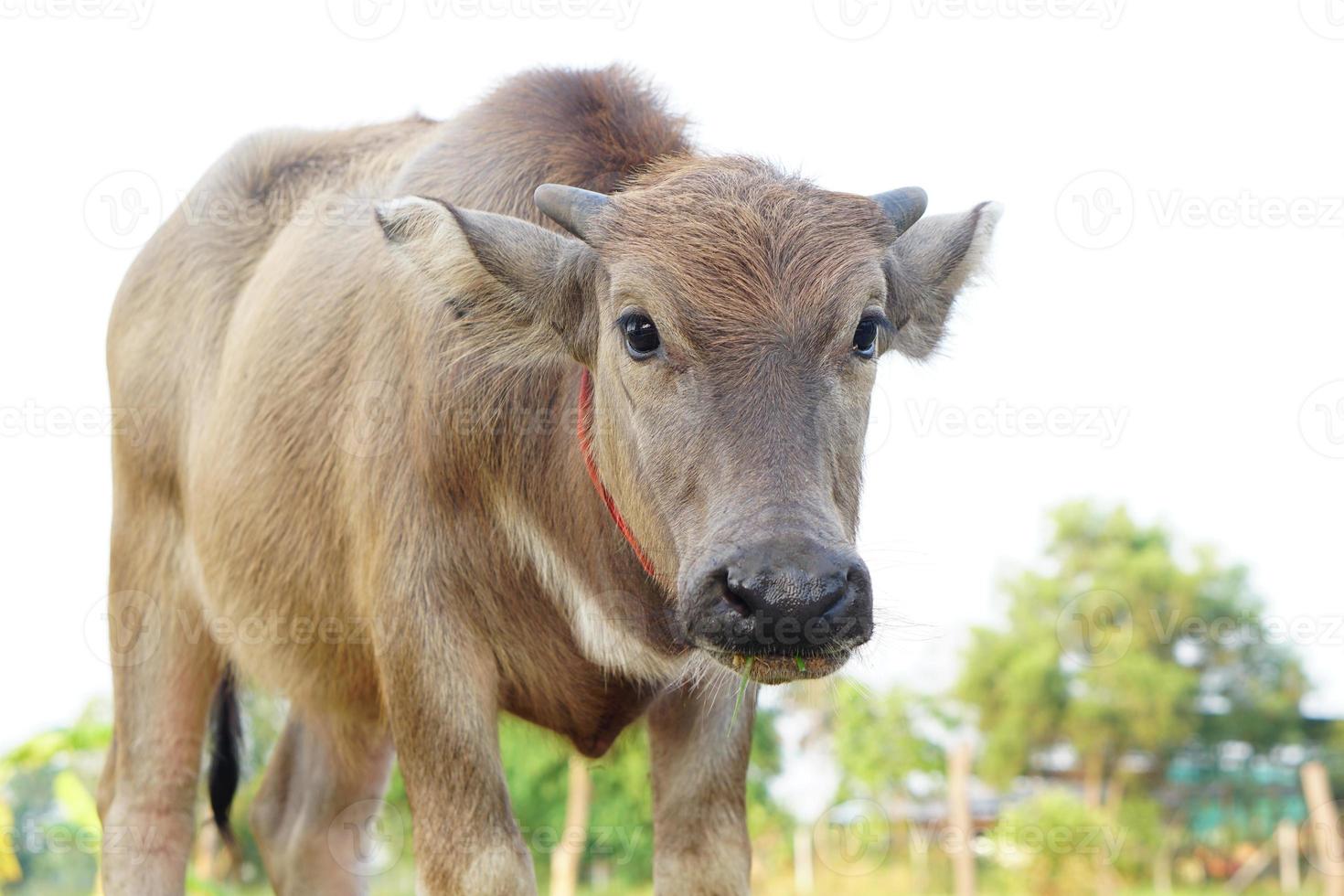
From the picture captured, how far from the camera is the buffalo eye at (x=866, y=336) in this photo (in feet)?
11.8

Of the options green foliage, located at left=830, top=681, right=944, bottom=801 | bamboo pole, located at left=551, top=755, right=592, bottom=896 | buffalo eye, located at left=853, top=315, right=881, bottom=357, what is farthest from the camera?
green foliage, located at left=830, top=681, right=944, bottom=801

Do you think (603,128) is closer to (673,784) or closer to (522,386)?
(522,386)

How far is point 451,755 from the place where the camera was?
13.3 ft

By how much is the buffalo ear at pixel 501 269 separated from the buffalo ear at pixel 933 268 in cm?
97

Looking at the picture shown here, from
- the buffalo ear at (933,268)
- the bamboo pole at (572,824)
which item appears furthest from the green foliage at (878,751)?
the buffalo ear at (933,268)

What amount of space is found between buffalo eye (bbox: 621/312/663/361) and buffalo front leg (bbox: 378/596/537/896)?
117cm

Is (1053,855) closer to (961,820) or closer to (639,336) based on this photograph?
(961,820)

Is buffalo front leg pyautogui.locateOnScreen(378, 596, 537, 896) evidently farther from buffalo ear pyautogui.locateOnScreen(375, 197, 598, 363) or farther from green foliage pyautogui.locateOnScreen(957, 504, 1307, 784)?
green foliage pyautogui.locateOnScreen(957, 504, 1307, 784)

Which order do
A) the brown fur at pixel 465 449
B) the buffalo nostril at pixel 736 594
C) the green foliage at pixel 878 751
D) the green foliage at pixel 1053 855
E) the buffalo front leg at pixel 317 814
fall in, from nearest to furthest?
the buffalo nostril at pixel 736 594
the brown fur at pixel 465 449
the buffalo front leg at pixel 317 814
the green foliage at pixel 1053 855
the green foliage at pixel 878 751

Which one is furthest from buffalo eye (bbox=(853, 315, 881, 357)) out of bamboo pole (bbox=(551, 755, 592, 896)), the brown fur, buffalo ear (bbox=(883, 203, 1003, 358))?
bamboo pole (bbox=(551, 755, 592, 896))

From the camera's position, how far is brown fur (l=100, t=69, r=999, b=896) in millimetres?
3463

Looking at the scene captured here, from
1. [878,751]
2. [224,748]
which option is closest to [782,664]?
[224,748]

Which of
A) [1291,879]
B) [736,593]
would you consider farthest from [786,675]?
[1291,879]

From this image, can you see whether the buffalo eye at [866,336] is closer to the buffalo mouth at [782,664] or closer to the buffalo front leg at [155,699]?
the buffalo mouth at [782,664]
